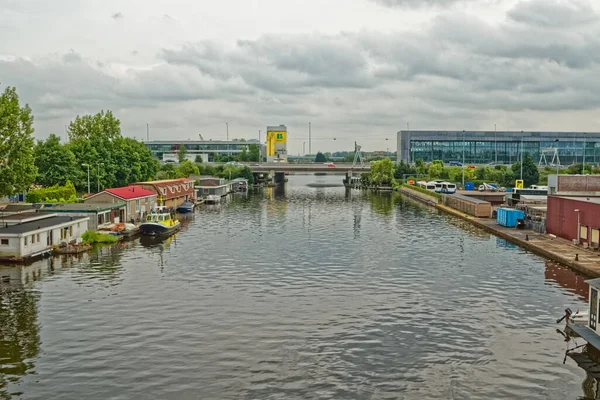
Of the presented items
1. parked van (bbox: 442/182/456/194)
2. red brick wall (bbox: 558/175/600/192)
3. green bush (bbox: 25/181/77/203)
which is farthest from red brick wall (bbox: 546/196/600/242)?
parked van (bbox: 442/182/456/194)

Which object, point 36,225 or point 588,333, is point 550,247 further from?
point 36,225

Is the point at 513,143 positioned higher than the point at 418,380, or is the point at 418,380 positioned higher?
the point at 513,143

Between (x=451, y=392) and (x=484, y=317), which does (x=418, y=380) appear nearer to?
(x=451, y=392)

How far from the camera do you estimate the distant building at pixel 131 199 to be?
62531mm

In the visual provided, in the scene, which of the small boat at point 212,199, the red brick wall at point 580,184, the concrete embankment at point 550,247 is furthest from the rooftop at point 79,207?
the red brick wall at point 580,184

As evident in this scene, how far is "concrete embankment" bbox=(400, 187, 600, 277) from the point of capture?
3912 centimetres

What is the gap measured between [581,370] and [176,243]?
37410 mm

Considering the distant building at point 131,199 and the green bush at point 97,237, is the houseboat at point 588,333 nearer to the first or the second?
the green bush at point 97,237

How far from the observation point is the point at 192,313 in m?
29.0

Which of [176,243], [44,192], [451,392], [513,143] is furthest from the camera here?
[513,143]

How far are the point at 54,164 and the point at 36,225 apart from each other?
116 feet

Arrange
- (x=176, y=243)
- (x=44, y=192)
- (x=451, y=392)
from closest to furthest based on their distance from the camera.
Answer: (x=451, y=392), (x=176, y=243), (x=44, y=192)

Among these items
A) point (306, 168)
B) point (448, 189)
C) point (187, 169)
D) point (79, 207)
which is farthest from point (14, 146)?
point (306, 168)

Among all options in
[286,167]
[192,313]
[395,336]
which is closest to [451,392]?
[395,336]
